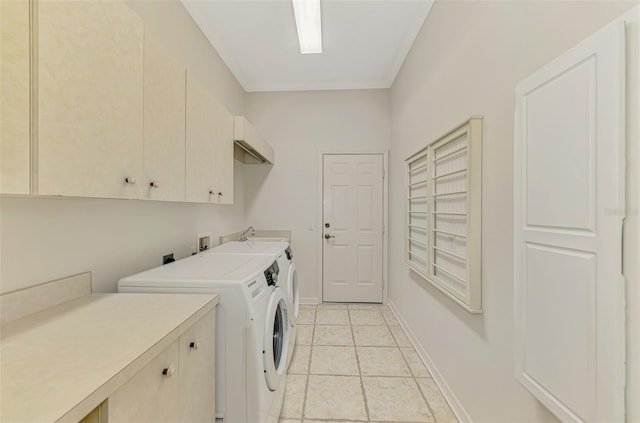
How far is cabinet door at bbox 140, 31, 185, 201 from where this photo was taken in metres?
1.15

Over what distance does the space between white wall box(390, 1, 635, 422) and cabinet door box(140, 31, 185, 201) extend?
1553mm

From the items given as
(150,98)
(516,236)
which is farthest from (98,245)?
(516,236)

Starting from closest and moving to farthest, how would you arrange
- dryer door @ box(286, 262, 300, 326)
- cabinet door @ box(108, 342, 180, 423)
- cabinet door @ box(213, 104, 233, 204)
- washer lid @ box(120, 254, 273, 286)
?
cabinet door @ box(108, 342, 180, 423) < washer lid @ box(120, 254, 273, 286) < cabinet door @ box(213, 104, 233, 204) < dryer door @ box(286, 262, 300, 326)

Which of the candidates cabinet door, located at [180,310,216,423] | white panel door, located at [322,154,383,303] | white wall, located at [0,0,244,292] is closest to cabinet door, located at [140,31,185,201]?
white wall, located at [0,0,244,292]

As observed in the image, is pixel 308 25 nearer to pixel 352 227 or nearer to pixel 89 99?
pixel 89 99

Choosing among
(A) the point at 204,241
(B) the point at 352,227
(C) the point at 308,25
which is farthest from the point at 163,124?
(B) the point at 352,227

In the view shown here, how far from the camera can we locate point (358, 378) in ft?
6.57

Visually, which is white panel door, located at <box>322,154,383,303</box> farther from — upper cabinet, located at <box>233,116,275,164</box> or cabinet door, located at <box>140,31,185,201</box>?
cabinet door, located at <box>140,31,185,201</box>

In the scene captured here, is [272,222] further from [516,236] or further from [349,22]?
[516,236]

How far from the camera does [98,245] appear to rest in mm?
1316

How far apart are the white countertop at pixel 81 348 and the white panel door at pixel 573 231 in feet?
3.92

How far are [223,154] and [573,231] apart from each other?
6.47 feet

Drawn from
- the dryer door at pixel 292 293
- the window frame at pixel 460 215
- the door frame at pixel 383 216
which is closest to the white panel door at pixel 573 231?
the window frame at pixel 460 215

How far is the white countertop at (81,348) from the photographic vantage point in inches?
21.3
